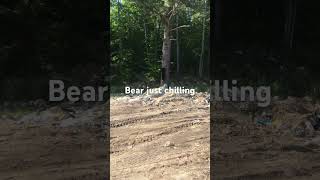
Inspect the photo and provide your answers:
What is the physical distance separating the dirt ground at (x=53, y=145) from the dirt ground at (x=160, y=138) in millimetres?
219

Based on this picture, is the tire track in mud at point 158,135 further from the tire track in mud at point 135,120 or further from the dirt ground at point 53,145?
the tire track in mud at point 135,120

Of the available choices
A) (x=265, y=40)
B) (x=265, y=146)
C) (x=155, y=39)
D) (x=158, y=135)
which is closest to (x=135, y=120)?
(x=158, y=135)

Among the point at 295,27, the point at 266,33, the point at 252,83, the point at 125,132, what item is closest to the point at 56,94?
the point at 125,132

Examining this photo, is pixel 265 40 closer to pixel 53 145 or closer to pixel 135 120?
pixel 135 120

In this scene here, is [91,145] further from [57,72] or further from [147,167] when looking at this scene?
[57,72]

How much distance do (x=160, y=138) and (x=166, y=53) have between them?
9.41ft

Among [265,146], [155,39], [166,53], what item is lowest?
[265,146]

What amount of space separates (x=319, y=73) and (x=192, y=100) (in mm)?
2873

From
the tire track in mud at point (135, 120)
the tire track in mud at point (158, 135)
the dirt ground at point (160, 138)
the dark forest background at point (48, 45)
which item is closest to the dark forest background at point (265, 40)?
the dirt ground at point (160, 138)

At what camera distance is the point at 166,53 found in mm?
7332

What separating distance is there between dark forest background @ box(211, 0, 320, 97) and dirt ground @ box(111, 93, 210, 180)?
1.42m

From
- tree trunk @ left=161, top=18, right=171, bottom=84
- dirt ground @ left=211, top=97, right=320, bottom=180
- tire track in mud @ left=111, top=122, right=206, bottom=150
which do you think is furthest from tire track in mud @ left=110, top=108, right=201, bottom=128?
tree trunk @ left=161, top=18, right=171, bottom=84

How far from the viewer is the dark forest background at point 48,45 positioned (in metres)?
6.23

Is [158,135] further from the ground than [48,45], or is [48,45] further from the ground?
[48,45]
